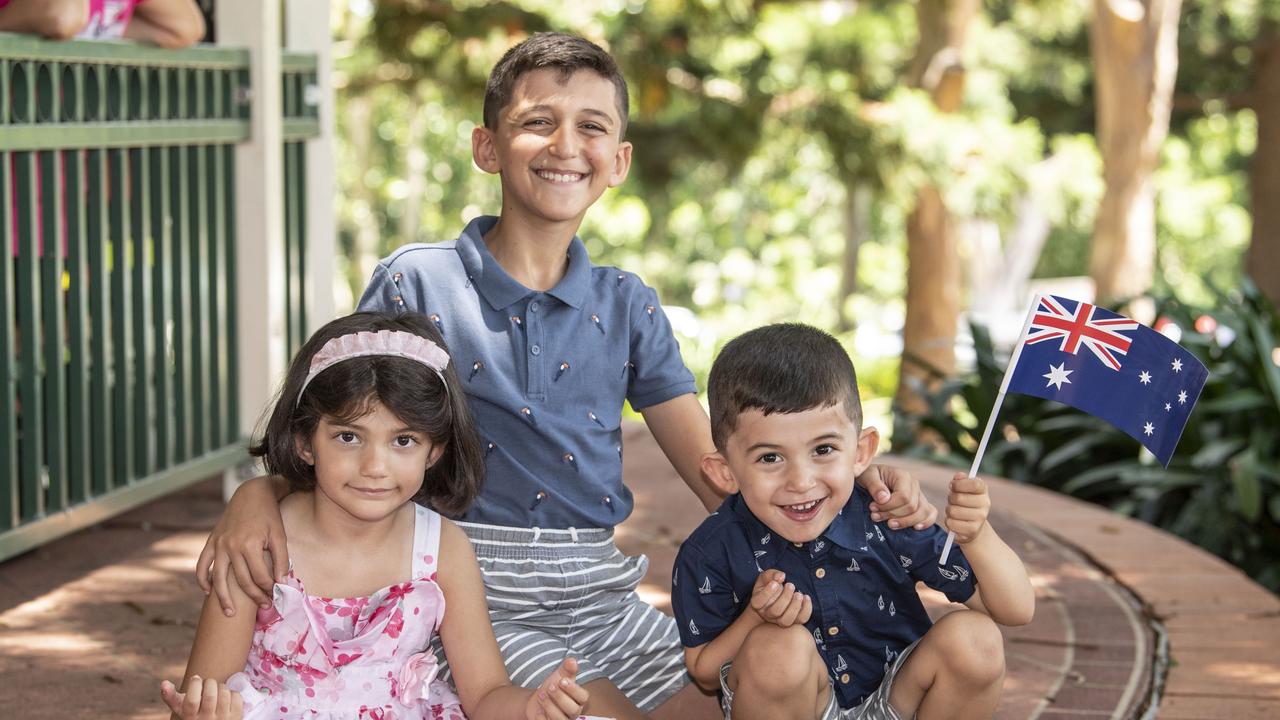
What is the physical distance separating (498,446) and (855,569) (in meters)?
0.66

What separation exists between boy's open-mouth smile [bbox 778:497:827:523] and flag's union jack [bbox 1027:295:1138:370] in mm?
475

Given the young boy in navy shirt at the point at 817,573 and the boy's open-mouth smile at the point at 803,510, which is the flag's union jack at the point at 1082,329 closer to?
the young boy in navy shirt at the point at 817,573

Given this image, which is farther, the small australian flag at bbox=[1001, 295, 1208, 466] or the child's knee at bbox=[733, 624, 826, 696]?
the small australian flag at bbox=[1001, 295, 1208, 466]

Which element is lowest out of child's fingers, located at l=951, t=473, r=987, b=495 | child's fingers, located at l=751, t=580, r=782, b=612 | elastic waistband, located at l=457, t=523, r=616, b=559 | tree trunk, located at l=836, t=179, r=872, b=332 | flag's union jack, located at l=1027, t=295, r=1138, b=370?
tree trunk, located at l=836, t=179, r=872, b=332

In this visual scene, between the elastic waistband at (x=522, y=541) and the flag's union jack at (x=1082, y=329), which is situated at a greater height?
the flag's union jack at (x=1082, y=329)

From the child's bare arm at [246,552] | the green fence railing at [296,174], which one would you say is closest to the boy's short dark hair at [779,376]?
the child's bare arm at [246,552]

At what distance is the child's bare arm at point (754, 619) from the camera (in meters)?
2.14

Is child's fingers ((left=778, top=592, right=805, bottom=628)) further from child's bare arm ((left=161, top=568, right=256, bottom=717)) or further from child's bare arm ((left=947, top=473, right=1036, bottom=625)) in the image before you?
child's bare arm ((left=161, top=568, right=256, bottom=717))

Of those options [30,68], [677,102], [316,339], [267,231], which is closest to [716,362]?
[316,339]

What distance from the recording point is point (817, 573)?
2281mm

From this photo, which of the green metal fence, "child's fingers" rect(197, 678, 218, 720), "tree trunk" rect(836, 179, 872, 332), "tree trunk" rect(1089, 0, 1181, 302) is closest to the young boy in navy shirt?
"child's fingers" rect(197, 678, 218, 720)

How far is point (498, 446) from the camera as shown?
8.36ft

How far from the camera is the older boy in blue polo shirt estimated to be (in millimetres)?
2541

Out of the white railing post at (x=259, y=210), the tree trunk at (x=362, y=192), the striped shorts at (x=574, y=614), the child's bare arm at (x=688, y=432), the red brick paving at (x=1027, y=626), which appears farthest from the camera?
the tree trunk at (x=362, y=192)
